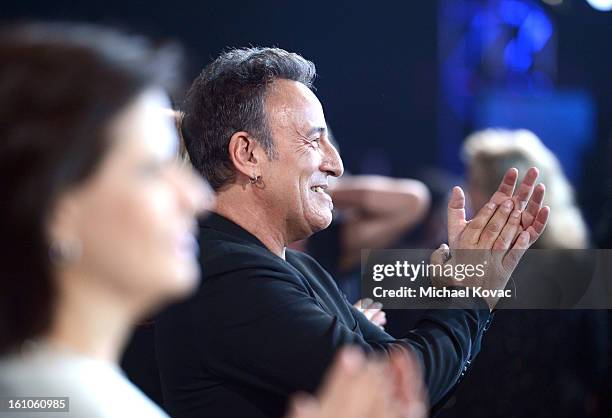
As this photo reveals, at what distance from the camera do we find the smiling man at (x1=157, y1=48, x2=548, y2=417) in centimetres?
146

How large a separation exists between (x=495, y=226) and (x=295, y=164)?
0.38m

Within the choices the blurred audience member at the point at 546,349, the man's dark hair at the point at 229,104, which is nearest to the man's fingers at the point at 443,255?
the man's dark hair at the point at 229,104

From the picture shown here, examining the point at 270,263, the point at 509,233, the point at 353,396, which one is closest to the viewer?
the point at 353,396

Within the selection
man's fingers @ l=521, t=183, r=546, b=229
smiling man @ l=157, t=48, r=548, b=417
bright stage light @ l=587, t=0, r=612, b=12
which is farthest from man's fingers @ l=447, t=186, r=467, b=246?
bright stage light @ l=587, t=0, r=612, b=12

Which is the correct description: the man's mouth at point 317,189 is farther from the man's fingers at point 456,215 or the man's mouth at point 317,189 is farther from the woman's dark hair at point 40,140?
Result: the woman's dark hair at point 40,140

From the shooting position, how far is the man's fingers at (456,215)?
168cm

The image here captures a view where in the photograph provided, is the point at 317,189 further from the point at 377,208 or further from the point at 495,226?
the point at 377,208

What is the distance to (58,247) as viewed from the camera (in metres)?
0.78

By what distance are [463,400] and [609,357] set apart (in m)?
0.53

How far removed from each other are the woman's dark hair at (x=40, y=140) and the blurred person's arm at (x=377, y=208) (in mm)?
2220

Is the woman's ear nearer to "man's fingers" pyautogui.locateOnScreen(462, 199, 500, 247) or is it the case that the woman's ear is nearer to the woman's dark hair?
the woman's dark hair

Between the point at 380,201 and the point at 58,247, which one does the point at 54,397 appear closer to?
the point at 58,247

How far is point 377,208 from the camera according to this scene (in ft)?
10.5

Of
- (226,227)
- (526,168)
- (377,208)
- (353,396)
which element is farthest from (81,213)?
(377,208)
